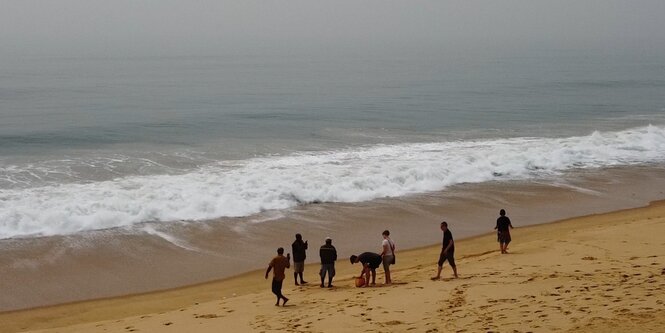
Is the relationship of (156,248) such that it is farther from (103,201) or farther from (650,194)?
(650,194)

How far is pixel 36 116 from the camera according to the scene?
43.3 metres

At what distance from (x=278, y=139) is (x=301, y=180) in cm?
1057

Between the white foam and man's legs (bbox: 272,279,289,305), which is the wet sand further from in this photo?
man's legs (bbox: 272,279,289,305)

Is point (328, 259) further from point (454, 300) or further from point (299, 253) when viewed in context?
point (454, 300)

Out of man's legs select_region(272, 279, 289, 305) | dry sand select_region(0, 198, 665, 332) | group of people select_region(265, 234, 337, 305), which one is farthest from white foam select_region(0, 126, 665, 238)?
man's legs select_region(272, 279, 289, 305)

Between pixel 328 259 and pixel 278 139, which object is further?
pixel 278 139

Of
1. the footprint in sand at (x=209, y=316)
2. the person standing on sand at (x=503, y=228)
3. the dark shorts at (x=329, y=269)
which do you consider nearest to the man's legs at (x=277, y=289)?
the footprint in sand at (x=209, y=316)

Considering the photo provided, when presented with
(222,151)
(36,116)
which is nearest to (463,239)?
(222,151)

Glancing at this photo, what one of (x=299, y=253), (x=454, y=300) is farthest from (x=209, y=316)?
(x=454, y=300)

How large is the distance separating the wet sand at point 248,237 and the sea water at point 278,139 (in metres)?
1.03

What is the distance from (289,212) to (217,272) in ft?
17.9

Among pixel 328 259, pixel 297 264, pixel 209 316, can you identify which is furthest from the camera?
pixel 297 264

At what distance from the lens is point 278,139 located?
3597cm

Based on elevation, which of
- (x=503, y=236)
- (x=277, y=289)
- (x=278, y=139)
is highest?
(x=278, y=139)
